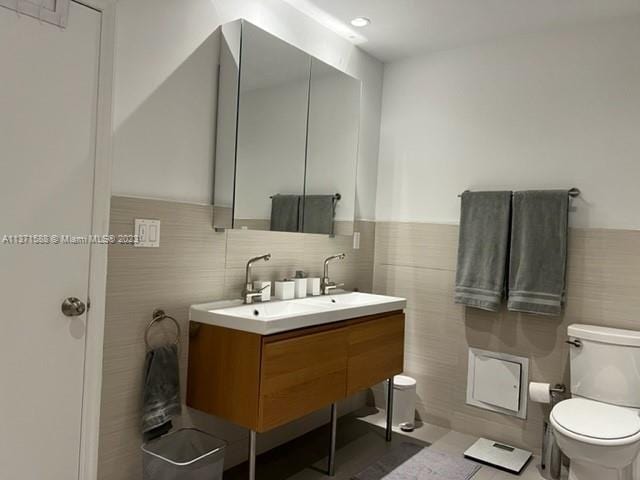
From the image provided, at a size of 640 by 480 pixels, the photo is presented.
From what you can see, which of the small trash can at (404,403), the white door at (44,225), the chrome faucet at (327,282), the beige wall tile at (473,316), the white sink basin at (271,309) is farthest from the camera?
the small trash can at (404,403)

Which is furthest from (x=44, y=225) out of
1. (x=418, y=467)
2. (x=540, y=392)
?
(x=540, y=392)

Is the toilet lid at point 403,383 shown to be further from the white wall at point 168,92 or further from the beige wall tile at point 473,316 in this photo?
the white wall at point 168,92

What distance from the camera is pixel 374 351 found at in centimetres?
273

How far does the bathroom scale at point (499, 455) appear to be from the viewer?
2.69 m

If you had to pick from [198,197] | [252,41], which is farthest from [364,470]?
[252,41]

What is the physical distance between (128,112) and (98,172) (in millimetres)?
276

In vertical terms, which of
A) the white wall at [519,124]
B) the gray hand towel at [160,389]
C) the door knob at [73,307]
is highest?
the white wall at [519,124]

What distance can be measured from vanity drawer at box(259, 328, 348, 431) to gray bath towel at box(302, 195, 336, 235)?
661 millimetres

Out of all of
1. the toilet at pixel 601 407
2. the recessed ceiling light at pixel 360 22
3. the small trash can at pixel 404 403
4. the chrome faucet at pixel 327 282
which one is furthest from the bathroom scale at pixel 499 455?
the recessed ceiling light at pixel 360 22

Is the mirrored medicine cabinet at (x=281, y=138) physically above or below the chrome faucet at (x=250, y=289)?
above

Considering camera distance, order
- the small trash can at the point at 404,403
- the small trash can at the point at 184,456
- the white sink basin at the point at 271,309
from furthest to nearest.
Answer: the small trash can at the point at 404,403 → the white sink basin at the point at 271,309 → the small trash can at the point at 184,456

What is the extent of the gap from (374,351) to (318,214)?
843 millimetres

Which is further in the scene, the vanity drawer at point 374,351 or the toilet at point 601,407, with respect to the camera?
the vanity drawer at point 374,351

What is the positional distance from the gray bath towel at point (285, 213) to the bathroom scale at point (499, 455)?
5.38ft
